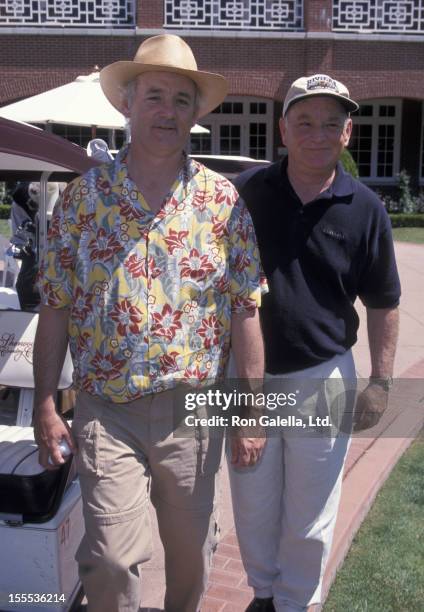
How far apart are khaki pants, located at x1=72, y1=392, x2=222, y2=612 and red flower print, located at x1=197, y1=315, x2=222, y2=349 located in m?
0.22

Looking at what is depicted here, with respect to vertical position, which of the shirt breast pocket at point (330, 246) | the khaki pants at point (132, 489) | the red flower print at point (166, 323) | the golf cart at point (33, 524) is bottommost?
the golf cart at point (33, 524)

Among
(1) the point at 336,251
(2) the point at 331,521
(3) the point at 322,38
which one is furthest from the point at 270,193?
(3) the point at 322,38

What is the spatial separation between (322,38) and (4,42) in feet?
27.9

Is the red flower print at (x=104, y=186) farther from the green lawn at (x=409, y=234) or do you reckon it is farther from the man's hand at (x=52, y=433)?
the green lawn at (x=409, y=234)

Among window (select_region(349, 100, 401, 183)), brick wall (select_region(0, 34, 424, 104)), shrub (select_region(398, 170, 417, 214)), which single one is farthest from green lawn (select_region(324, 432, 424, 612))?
window (select_region(349, 100, 401, 183))

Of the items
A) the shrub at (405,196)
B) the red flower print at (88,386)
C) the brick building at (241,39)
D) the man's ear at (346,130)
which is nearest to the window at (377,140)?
the shrub at (405,196)

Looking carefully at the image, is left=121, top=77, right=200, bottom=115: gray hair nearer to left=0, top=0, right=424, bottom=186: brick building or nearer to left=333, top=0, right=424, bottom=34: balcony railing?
left=0, top=0, right=424, bottom=186: brick building

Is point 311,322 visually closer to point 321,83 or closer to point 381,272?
point 381,272

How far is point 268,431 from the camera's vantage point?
2.93m

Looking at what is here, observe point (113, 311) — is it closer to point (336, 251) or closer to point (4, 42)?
point (336, 251)

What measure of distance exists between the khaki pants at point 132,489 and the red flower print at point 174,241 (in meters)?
0.48

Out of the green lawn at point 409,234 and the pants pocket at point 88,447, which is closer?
the pants pocket at point 88,447

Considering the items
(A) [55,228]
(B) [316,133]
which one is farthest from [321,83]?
(A) [55,228]

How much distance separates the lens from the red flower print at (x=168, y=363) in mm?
2475
